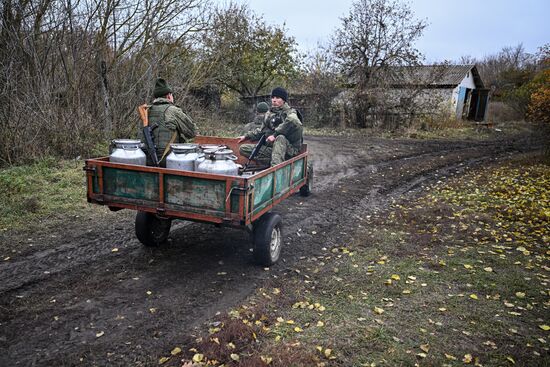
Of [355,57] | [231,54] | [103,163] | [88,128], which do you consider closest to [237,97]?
[231,54]

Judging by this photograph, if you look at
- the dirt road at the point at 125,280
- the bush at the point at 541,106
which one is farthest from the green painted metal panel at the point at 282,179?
the bush at the point at 541,106

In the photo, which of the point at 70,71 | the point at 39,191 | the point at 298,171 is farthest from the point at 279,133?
the point at 70,71

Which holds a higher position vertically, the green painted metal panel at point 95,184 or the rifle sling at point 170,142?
the rifle sling at point 170,142

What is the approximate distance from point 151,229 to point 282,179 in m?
1.99

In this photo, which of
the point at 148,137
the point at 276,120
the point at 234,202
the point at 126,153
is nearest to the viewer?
the point at 234,202

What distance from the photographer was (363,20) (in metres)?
23.7

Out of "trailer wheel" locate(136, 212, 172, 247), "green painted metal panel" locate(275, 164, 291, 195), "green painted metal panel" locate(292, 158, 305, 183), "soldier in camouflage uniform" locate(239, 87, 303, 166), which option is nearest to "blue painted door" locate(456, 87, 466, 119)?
"green painted metal panel" locate(292, 158, 305, 183)

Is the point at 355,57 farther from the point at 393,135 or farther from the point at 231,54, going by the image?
the point at 231,54

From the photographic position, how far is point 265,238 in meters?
5.12

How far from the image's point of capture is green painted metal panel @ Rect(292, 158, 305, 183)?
21.4 feet

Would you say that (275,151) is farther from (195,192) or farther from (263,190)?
(195,192)

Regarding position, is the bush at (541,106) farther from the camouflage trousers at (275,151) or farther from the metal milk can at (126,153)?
the metal milk can at (126,153)

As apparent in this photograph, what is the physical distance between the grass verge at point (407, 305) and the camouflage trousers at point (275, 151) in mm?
1615

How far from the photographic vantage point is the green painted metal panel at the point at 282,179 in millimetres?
5535
